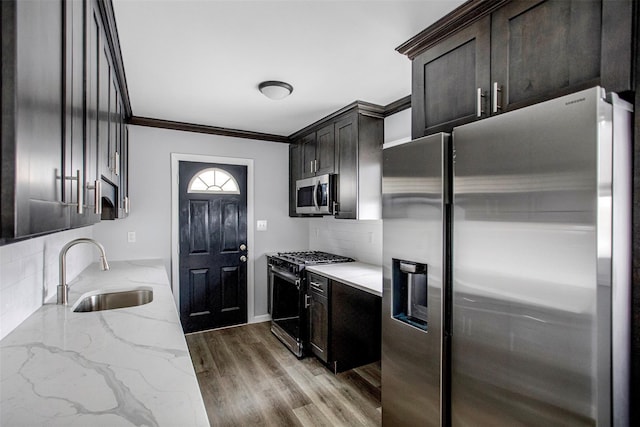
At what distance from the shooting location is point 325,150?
3570 millimetres

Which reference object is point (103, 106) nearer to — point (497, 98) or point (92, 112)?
point (92, 112)

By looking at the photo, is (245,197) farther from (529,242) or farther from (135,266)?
(529,242)

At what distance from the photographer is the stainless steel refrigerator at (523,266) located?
105cm

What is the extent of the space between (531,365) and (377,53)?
1824 millimetres

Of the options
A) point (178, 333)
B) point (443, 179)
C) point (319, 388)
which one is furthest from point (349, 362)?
point (443, 179)

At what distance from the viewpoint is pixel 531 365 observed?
1192 millimetres

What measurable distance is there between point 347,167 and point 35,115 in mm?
2712

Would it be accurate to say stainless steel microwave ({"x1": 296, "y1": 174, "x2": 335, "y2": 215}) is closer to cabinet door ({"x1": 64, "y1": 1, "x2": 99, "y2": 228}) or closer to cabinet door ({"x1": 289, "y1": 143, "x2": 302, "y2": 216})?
cabinet door ({"x1": 289, "y1": 143, "x2": 302, "y2": 216})

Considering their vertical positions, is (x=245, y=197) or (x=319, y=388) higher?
(x=245, y=197)

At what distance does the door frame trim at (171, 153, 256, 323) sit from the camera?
148 inches

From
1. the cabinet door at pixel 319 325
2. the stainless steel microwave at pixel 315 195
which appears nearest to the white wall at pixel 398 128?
the stainless steel microwave at pixel 315 195

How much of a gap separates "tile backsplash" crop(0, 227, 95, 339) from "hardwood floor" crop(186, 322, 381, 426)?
4.36 feet

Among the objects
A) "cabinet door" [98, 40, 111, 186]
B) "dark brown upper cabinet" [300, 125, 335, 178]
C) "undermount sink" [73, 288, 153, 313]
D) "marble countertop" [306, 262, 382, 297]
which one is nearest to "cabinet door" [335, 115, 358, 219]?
"dark brown upper cabinet" [300, 125, 335, 178]

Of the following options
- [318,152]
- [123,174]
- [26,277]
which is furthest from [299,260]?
[26,277]
